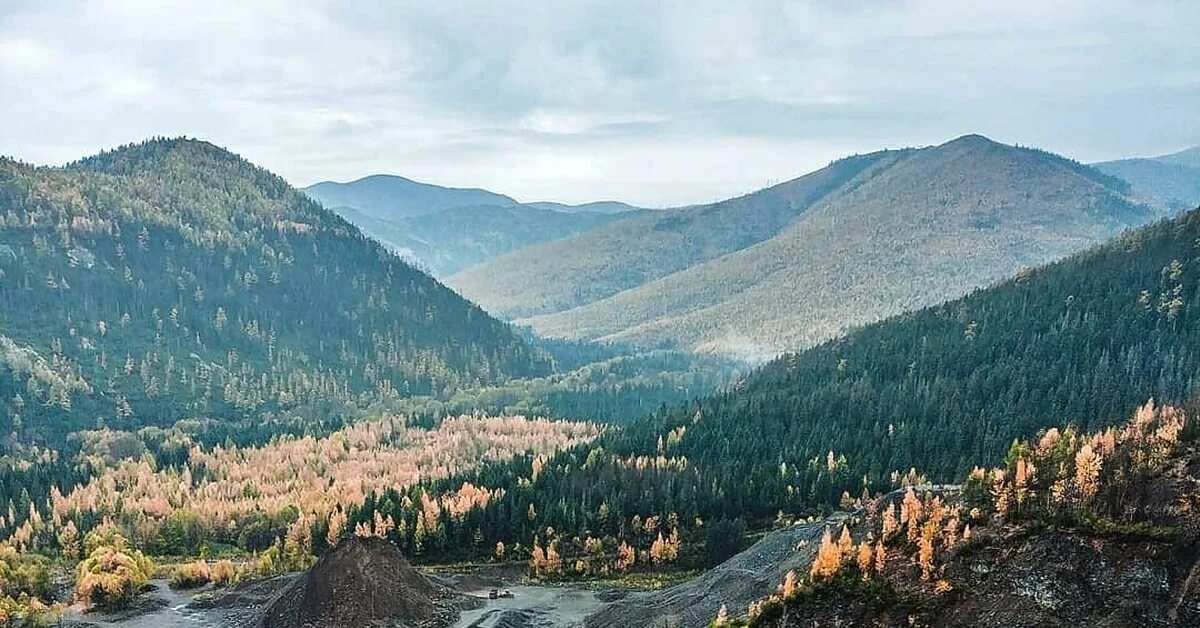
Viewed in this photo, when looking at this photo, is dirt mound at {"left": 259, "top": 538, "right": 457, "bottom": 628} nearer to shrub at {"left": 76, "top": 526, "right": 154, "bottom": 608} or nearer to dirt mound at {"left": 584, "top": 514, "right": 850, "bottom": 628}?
dirt mound at {"left": 584, "top": 514, "right": 850, "bottom": 628}

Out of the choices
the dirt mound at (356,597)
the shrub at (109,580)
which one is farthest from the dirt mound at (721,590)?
the shrub at (109,580)

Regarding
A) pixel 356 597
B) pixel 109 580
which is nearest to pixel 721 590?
pixel 356 597

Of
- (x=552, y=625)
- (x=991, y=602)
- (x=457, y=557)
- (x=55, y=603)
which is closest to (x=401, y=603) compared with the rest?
(x=552, y=625)

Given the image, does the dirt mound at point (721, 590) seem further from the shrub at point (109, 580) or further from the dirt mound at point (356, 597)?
the shrub at point (109, 580)

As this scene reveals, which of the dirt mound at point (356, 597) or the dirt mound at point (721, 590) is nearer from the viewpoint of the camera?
the dirt mound at point (721, 590)

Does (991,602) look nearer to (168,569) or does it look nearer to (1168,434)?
(1168,434)

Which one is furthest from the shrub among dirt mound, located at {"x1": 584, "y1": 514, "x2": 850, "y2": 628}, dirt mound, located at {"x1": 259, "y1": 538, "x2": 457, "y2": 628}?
dirt mound, located at {"x1": 584, "y1": 514, "x2": 850, "y2": 628}

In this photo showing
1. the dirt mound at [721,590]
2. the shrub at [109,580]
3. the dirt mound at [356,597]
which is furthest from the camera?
the shrub at [109,580]

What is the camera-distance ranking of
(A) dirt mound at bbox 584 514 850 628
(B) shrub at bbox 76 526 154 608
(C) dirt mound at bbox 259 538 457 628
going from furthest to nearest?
(B) shrub at bbox 76 526 154 608, (C) dirt mound at bbox 259 538 457 628, (A) dirt mound at bbox 584 514 850 628

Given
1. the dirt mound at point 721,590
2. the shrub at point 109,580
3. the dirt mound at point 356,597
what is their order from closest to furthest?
the dirt mound at point 721,590 < the dirt mound at point 356,597 < the shrub at point 109,580
